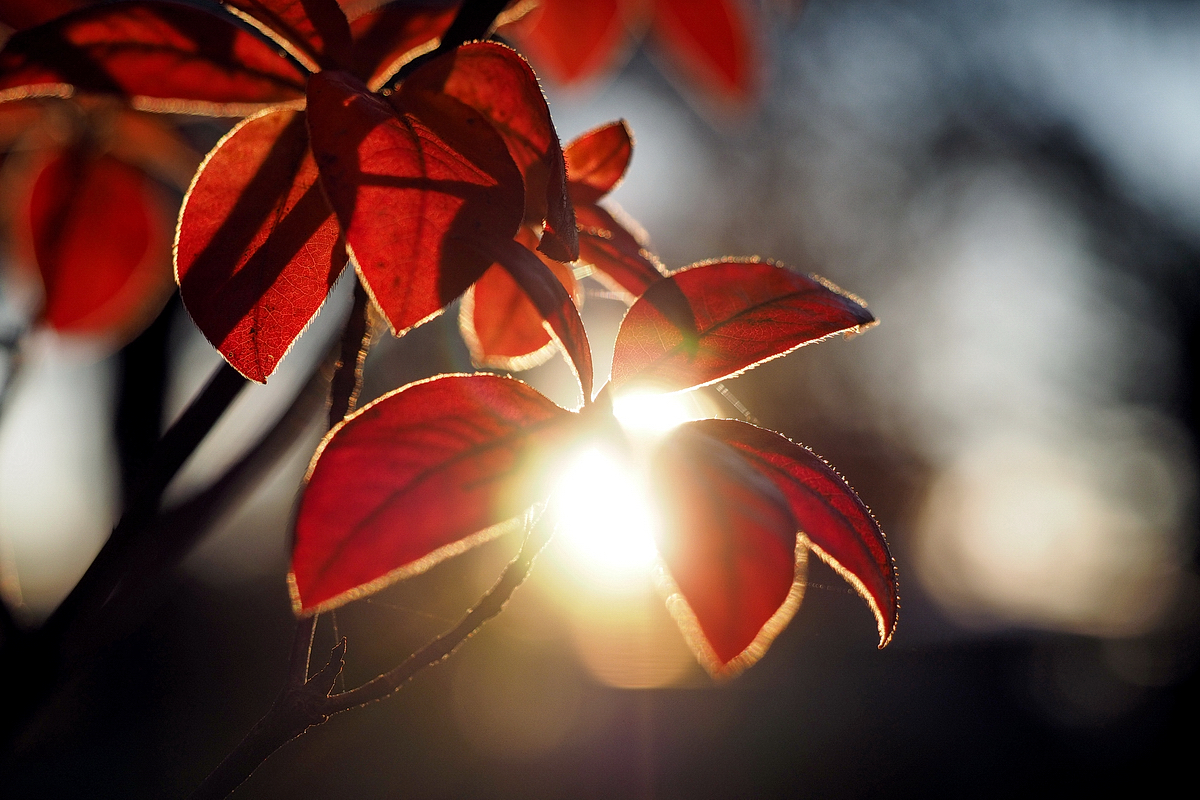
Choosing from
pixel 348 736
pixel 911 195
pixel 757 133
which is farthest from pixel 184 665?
pixel 911 195

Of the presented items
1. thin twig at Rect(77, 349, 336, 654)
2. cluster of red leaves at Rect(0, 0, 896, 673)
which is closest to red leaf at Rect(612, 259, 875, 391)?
cluster of red leaves at Rect(0, 0, 896, 673)

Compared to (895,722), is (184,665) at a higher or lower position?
higher

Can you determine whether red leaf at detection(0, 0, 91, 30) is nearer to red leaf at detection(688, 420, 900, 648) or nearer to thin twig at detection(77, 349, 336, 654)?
thin twig at detection(77, 349, 336, 654)

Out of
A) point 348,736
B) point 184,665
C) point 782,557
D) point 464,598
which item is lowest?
point 184,665

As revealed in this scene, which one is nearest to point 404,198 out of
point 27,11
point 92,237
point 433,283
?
point 433,283

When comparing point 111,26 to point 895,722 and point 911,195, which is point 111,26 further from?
point 911,195

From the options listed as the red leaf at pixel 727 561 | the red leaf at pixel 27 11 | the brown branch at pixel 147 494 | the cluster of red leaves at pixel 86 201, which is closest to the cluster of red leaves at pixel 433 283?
the red leaf at pixel 727 561
